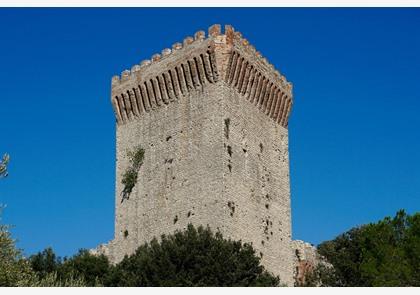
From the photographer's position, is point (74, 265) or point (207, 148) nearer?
point (207, 148)

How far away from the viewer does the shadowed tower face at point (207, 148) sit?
93.5ft

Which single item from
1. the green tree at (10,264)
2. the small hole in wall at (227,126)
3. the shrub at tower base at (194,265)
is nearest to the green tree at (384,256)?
the shrub at tower base at (194,265)

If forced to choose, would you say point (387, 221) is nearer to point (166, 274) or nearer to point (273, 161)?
point (273, 161)

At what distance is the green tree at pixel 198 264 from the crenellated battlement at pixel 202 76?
5.91 metres

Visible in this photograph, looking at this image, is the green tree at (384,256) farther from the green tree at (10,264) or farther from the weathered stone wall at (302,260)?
the green tree at (10,264)

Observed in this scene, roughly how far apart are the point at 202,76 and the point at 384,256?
981 centimetres

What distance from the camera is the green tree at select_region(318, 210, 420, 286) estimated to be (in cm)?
3058

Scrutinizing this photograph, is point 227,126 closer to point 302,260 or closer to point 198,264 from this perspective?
point 198,264

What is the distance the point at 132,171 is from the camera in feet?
103

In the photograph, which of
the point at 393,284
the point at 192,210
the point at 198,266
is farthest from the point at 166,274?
the point at 393,284

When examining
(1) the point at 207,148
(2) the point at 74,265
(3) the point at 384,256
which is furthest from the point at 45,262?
(3) the point at 384,256

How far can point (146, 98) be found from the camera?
32000 mm

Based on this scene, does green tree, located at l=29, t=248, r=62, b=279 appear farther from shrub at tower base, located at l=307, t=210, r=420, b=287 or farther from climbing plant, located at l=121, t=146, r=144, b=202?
shrub at tower base, located at l=307, t=210, r=420, b=287

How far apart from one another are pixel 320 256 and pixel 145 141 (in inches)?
379
